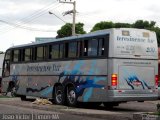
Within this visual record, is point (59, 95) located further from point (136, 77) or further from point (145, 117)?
point (145, 117)

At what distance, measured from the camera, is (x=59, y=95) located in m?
24.5

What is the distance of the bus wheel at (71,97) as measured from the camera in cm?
2290

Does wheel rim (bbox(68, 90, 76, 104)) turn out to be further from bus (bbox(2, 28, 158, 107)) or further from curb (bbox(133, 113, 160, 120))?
curb (bbox(133, 113, 160, 120))

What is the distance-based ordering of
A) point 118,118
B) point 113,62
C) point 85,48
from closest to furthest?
point 118,118 < point 113,62 < point 85,48

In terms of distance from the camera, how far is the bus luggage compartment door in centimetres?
2081

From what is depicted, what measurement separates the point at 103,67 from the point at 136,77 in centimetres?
151

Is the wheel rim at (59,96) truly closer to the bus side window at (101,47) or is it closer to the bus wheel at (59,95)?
the bus wheel at (59,95)

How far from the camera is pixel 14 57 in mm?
29688

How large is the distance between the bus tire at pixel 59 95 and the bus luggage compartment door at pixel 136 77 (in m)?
4.11

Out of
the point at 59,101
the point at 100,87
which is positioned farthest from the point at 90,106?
the point at 100,87

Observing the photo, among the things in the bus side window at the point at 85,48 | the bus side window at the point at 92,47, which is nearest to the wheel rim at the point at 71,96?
the bus side window at the point at 85,48

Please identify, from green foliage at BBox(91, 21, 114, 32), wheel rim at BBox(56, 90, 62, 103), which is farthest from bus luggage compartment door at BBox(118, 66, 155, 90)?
green foliage at BBox(91, 21, 114, 32)

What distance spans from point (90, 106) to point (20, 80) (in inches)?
247

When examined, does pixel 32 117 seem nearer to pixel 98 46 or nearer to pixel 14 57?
pixel 98 46
